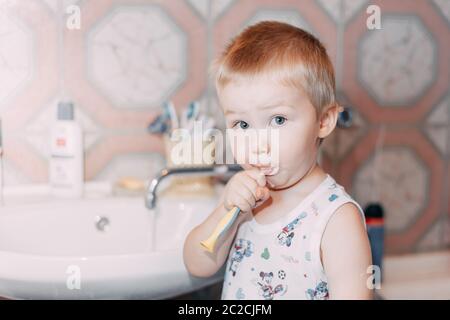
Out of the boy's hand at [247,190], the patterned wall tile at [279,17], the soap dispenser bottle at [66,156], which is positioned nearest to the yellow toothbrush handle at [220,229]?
the boy's hand at [247,190]

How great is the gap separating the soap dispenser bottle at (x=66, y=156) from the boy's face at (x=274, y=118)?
37 centimetres

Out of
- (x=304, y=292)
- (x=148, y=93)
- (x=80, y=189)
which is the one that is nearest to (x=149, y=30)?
(x=148, y=93)

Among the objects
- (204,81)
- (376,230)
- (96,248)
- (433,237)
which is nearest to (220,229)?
(96,248)

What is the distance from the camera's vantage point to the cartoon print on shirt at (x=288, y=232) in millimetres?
685

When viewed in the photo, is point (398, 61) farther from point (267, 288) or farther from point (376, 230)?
point (267, 288)

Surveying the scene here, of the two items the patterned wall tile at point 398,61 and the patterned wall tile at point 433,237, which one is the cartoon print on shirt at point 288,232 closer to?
the patterned wall tile at point 398,61

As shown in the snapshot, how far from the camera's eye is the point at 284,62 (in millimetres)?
637

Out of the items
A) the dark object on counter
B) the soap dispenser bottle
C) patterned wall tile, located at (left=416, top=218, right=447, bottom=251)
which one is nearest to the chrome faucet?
the soap dispenser bottle

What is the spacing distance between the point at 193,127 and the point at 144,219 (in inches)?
7.1

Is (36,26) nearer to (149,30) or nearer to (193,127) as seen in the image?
(149,30)

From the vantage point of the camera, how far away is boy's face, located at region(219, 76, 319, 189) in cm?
63

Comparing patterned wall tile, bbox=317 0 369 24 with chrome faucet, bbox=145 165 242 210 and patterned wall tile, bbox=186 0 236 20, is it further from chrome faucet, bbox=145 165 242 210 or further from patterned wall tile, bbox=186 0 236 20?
chrome faucet, bbox=145 165 242 210

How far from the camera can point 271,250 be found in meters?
0.70

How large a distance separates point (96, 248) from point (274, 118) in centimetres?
42
